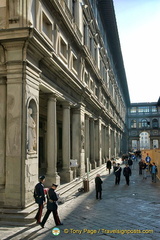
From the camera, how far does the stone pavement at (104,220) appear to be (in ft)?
25.8

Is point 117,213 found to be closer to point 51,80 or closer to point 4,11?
point 51,80

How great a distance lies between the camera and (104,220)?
30.8 ft

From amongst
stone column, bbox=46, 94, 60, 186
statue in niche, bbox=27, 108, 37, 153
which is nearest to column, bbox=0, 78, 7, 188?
statue in niche, bbox=27, 108, 37, 153

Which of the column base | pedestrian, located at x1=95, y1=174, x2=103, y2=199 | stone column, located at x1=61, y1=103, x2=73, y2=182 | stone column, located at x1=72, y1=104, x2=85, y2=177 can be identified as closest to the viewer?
pedestrian, located at x1=95, y1=174, x2=103, y2=199

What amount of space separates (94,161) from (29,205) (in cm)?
1697

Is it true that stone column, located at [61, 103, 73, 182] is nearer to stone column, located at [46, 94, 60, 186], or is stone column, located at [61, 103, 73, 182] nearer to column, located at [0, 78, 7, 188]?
stone column, located at [46, 94, 60, 186]

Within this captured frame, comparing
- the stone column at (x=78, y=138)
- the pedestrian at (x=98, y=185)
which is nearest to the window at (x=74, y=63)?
the stone column at (x=78, y=138)

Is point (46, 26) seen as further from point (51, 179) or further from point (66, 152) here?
point (51, 179)

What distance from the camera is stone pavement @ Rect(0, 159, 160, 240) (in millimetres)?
7855

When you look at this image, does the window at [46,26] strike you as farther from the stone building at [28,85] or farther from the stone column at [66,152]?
the stone column at [66,152]

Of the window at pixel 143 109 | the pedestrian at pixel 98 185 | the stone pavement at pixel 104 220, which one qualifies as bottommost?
the stone pavement at pixel 104 220

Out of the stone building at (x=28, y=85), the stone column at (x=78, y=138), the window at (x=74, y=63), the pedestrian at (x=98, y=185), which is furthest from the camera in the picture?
the stone column at (x=78, y=138)

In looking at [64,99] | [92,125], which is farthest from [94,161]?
[64,99]

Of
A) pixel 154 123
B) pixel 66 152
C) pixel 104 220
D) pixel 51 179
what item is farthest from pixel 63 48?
pixel 154 123
